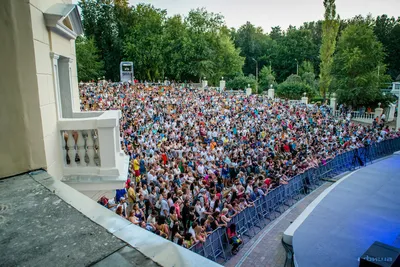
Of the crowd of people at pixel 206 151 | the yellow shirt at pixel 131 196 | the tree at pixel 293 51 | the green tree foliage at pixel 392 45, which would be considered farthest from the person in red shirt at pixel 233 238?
the green tree foliage at pixel 392 45

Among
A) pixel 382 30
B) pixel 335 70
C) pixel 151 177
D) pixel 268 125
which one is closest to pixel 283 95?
pixel 335 70

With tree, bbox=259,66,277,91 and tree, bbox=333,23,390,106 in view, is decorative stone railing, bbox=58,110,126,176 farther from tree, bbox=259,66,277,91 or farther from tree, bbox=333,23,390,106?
tree, bbox=259,66,277,91

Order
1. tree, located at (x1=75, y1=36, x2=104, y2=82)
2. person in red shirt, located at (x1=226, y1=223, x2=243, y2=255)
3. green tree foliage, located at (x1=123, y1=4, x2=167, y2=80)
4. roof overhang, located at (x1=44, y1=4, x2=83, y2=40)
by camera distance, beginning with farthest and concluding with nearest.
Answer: green tree foliage, located at (x1=123, y1=4, x2=167, y2=80), tree, located at (x1=75, y1=36, x2=104, y2=82), person in red shirt, located at (x1=226, y1=223, x2=243, y2=255), roof overhang, located at (x1=44, y1=4, x2=83, y2=40)

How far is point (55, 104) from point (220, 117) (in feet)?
66.3

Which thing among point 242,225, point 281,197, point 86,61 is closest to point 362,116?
point 281,197

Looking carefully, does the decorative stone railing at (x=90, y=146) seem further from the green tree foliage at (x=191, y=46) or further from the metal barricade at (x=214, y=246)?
the green tree foliage at (x=191, y=46)

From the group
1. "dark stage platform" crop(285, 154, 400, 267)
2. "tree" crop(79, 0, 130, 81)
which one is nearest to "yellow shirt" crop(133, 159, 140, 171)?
"dark stage platform" crop(285, 154, 400, 267)

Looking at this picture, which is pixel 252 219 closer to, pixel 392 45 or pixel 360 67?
pixel 360 67

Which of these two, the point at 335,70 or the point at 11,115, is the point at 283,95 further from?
the point at 11,115

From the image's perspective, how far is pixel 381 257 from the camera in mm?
5457

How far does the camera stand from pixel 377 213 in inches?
327

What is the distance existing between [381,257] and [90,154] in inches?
226

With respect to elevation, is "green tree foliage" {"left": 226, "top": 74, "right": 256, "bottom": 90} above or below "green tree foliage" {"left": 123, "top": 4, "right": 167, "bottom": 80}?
below

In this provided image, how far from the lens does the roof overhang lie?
5.25m
